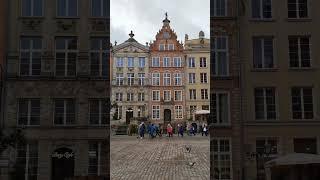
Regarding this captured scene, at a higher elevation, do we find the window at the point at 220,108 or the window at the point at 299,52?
the window at the point at 299,52

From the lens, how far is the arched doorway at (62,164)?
200 inches

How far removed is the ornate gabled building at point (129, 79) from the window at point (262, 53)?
1.28 metres

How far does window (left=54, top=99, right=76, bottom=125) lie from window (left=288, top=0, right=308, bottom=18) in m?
2.70

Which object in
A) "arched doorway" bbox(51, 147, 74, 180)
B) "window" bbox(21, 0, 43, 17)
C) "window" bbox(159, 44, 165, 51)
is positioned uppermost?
"window" bbox(21, 0, 43, 17)

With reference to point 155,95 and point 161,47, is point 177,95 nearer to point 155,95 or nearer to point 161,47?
point 155,95

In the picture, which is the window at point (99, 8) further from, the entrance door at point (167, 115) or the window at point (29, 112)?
the entrance door at point (167, 115)

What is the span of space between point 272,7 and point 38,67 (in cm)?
280

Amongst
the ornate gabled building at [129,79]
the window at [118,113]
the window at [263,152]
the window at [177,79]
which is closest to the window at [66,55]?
the ornate gabled building at [129,79]

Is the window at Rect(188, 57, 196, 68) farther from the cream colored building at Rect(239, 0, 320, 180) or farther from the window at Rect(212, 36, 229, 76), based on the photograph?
the cream colored building at Rect(239, 0, 320, 180)

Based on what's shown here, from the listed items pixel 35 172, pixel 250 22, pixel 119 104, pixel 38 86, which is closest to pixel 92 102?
pixel 119 104

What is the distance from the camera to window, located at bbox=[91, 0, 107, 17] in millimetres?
5193

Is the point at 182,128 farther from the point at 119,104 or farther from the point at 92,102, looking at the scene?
the point at 92,102

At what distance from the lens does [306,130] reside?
525 centimetres

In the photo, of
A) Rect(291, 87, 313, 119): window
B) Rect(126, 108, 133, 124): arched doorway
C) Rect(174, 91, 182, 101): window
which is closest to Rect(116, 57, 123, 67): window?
Rect(126, 108, 133, 124): arched doorway
